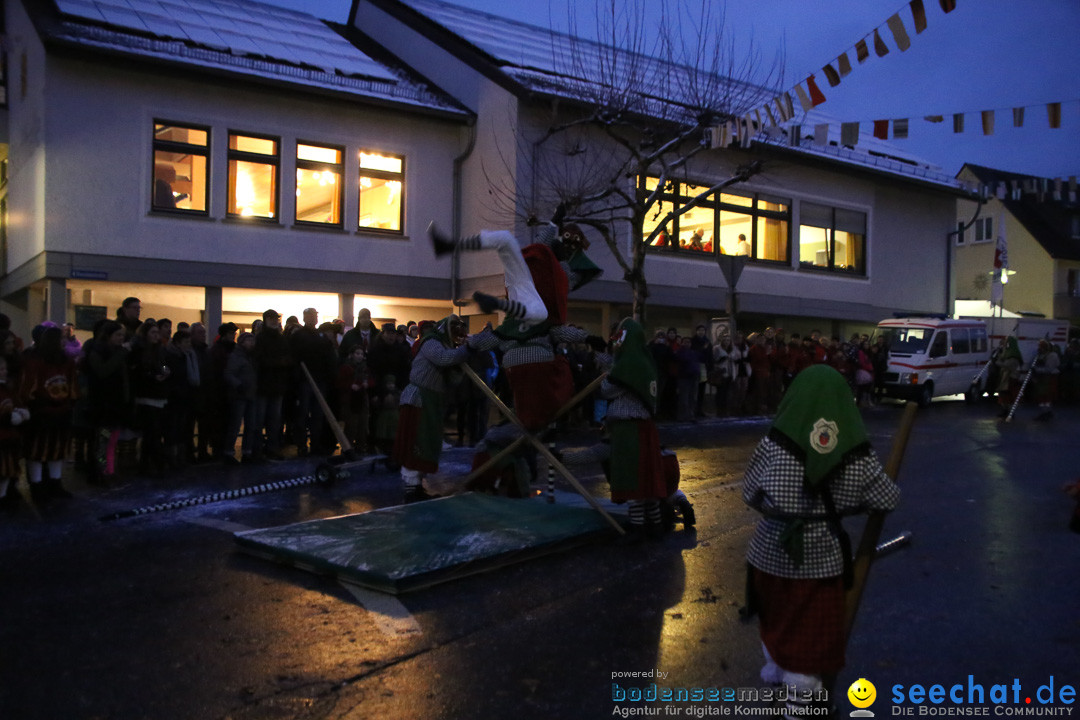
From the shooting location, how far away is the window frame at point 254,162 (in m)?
18.2

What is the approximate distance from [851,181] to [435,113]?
13.5m

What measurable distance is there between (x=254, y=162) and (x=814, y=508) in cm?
1688

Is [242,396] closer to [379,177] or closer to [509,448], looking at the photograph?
[509,448]

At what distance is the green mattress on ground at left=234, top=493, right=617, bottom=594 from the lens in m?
5.93

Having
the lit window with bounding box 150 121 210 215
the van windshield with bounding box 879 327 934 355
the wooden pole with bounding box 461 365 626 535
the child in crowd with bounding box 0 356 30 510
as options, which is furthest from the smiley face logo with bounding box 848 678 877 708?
the van windshield with bounding box 879 327 934 355

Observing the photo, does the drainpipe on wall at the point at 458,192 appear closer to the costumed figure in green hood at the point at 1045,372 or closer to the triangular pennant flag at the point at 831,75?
the triangular pennant flag at the point at 831,75

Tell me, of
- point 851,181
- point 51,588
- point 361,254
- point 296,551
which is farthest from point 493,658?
point 851,181

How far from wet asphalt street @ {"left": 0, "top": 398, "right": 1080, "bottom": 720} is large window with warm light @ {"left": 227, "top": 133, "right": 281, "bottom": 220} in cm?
1100

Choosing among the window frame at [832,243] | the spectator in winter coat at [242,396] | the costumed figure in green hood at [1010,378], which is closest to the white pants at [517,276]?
the spectator in winter coat at [242,396]

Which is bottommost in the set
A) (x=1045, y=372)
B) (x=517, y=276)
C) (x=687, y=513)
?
(x=687, y=513)

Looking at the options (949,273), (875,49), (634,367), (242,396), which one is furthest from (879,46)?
(949,273)

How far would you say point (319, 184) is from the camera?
1928 cm

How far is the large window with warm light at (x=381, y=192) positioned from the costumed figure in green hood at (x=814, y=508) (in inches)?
669

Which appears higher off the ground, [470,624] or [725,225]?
[725,225]
